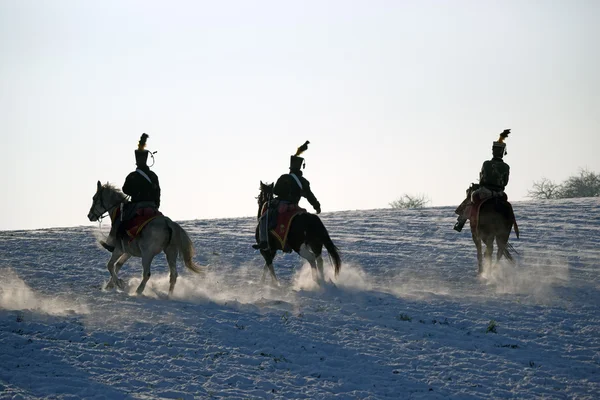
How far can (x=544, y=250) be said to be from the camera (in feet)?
65.5

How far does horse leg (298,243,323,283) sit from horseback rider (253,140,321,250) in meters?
0.75

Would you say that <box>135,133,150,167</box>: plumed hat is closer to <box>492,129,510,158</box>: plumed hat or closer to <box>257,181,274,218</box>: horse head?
<box>257,181,274,218</box>: horse head

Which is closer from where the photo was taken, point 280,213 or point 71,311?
point 71,311

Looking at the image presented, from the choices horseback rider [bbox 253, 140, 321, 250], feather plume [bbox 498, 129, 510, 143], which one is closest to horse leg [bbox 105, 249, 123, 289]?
horseback rider [bbox 253, 140, 321, 250]

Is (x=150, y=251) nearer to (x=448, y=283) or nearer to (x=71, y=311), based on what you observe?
(x=71, y=311)

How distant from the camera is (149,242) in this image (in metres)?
14.0

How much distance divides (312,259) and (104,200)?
420cm

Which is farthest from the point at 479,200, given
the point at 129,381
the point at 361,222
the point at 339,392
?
the point at 361,222

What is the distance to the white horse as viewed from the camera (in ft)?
45.9

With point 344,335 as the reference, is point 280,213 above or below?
above

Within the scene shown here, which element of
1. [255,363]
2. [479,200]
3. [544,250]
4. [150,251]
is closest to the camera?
[255,363]

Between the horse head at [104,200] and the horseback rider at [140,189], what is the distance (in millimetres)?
450

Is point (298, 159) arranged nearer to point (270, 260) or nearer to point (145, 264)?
point (270, 260)

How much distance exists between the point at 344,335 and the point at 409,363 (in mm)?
1458
